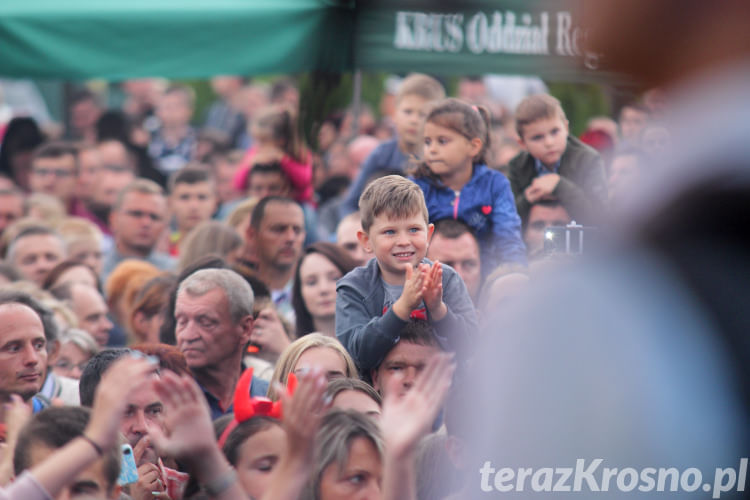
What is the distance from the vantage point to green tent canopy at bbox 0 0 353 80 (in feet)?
21.9

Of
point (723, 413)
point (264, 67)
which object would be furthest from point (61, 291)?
point (723, 413)

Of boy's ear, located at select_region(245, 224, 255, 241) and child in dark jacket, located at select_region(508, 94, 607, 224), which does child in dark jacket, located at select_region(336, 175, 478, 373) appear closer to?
child in dark jacket, located at select_region(508, 94, 607, 224)

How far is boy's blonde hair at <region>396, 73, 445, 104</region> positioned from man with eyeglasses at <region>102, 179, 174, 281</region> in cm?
212

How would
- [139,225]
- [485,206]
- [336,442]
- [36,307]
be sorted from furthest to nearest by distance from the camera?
[139,225]
[485,206]
[36,307]
[336,442]

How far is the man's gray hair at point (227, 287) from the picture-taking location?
4830 mm

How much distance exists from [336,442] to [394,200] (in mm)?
1116

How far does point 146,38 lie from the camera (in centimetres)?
693

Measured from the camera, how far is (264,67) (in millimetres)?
6680

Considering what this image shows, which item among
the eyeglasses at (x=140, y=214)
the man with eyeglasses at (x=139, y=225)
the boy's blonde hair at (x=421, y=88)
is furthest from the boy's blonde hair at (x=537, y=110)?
the eyeglasses at (x=140, y=214)

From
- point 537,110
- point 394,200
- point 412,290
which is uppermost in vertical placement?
point 537,110

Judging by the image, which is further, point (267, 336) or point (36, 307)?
point (267, 336)

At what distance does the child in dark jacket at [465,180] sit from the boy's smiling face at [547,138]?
0.62ft

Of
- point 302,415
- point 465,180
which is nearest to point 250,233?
point 465,180

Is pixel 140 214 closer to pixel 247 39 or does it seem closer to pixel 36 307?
pixel 247 39
